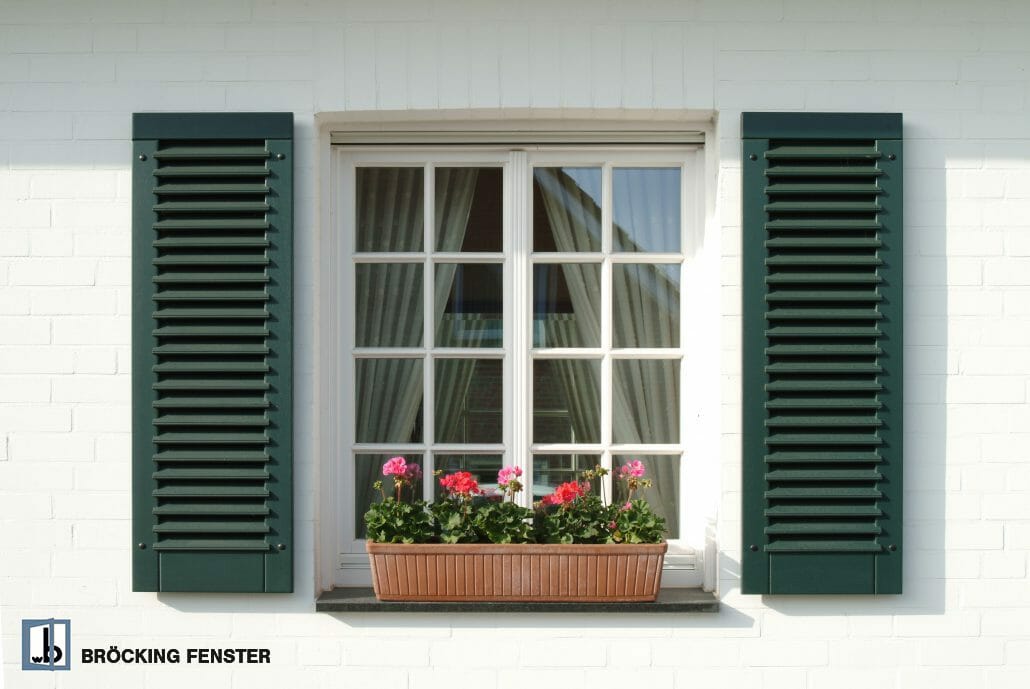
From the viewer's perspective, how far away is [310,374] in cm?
342

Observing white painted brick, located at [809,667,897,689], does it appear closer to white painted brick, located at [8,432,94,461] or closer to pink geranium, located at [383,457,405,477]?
pink geranium, located at [383,457,405,477]

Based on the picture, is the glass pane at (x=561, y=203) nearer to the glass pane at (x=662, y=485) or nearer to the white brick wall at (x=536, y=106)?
the white brick wall at (x=536, y=106)

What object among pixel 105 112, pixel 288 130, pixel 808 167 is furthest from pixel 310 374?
pixel 808 167

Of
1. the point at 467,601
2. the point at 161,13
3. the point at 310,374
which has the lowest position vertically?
the point at 467,601

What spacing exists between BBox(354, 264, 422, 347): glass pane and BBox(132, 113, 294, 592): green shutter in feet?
1.08

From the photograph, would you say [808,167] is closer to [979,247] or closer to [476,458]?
[979,247]

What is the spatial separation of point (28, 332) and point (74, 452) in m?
0.43

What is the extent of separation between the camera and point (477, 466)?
11.9ft

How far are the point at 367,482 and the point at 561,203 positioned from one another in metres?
1.20

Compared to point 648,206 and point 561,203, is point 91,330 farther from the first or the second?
point 648,206

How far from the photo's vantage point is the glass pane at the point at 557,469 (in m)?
3.63

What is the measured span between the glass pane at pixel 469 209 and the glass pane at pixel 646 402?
650 millimetres

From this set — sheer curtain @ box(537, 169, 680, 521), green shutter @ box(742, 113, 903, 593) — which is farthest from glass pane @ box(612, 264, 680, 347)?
green shutter @ box(742, 113, 903, 593)

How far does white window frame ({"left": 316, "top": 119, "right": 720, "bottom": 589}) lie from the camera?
359cm
